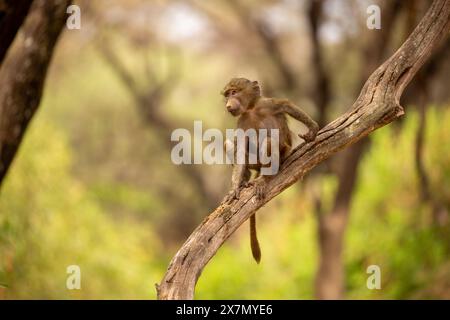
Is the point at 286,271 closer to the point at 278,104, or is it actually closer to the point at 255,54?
the point at 255,54

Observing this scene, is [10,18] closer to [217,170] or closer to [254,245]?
[254,245]

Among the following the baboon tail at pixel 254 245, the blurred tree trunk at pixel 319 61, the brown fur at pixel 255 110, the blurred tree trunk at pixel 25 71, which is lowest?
the baboon tail at pixel 254 245

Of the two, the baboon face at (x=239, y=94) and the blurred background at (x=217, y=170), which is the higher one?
the blurred background at (x=217, y=170)

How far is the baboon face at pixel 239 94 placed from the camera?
493cm

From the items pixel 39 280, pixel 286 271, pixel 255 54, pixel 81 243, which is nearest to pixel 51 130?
pixel 81 243

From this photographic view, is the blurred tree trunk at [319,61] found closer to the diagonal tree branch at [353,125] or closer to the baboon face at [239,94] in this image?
the baboon face at [239,94]

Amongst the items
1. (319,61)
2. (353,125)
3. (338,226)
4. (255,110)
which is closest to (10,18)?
(255,110)

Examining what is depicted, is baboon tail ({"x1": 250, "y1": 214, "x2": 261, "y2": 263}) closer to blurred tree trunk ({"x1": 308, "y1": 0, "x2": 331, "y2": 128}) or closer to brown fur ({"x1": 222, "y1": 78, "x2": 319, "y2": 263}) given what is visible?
brown fur ({"x1": 222, "y1": 78, "x2": 319, "y2": 263})

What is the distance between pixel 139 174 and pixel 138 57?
2.99 metres

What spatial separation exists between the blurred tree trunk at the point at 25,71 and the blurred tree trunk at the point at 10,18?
0.33 ft

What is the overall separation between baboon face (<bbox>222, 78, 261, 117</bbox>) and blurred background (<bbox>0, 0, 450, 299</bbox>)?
3.94ft

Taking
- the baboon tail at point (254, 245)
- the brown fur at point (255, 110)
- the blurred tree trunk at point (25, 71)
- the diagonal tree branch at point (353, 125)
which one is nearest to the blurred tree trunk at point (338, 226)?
the brown fur at point (255, 110)

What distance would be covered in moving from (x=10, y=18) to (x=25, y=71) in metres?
0.39

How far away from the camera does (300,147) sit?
4.33 m
